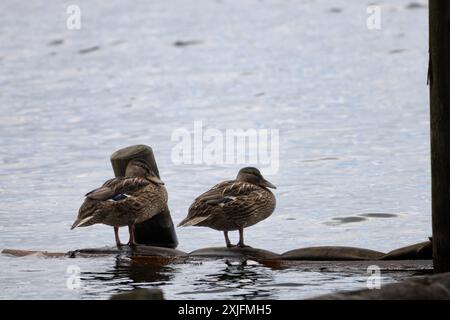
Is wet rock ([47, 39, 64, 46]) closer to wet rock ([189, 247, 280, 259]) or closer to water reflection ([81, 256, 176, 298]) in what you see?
water reflection ([81, 256, 176, 298])

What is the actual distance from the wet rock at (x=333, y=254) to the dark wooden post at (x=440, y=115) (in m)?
1.32

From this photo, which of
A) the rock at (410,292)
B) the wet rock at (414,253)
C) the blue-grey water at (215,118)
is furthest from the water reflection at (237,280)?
the rock at (410,292)

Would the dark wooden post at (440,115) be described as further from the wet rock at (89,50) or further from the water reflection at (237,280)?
the wet rock at (89,50)

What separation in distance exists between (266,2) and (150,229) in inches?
980

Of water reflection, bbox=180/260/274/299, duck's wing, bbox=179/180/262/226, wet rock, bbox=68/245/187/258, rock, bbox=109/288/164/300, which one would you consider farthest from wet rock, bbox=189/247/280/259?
rock, bbox=109/288/164/300

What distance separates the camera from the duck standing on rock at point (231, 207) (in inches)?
485

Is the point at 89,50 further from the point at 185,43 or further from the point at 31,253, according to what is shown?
the point at 31,253

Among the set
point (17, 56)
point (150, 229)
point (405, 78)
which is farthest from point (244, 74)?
point (150, 229)

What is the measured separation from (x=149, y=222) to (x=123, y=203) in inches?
35.1

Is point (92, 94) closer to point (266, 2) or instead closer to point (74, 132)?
point (74, 132)

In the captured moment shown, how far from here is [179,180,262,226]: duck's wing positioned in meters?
12.3

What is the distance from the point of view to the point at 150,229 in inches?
522

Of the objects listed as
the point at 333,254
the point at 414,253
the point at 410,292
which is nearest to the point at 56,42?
the point at 333,254

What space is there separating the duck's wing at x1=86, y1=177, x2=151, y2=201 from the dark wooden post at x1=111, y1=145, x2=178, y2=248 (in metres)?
0.46
